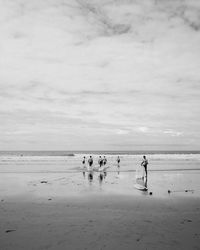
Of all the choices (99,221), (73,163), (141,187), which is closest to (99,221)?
(99,221)

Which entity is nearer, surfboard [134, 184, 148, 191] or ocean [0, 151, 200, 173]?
surfboard [134, 184, 148, 191]

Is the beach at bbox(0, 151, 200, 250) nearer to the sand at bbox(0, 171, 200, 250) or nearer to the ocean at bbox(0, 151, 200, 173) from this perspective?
the sand at bbox(0, 171, 200, 250)

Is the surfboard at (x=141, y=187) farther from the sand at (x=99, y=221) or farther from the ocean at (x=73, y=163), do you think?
the ocean at (x=73, y=163)

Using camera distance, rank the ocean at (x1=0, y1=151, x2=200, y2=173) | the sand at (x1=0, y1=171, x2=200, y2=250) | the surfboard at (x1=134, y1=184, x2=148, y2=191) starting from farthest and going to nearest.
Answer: the ocean at (x1=0, y1=151, x2=200, y2=173)
the surfboard at (x1=134, y1=184, x2=148, y2=191)
the sand at (x1=0, y1=171, x2=200, y2=250)

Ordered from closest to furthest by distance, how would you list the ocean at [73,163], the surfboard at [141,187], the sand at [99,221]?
the sand at [99,221], the surfboard at [141,187], the ocean at [73,163]

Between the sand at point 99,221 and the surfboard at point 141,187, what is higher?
the surfboard at point 141,187

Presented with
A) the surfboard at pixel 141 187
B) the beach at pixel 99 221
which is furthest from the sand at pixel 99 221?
the surfboard at pixel 141 187

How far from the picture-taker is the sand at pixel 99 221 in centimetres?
821

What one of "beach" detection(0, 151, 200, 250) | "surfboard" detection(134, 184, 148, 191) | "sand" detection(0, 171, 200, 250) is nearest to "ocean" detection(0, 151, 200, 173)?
"surfboard" detection(134, 184, 148, 191)

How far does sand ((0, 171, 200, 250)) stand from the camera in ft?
26.9

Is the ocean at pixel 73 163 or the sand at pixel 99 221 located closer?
the sand at pixel 99 221

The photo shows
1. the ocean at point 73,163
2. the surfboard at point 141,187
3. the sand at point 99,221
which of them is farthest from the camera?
the ocean at point 73,163

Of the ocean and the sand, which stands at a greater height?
the ocean

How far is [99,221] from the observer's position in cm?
1040
